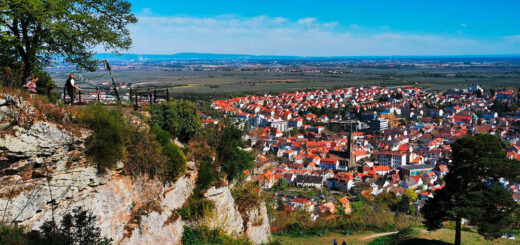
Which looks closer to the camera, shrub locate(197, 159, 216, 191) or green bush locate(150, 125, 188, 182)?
green bush locate(150, 125, 188, 182)

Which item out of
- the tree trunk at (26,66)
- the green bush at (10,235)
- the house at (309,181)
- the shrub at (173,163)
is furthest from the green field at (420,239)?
the house at (309,181)

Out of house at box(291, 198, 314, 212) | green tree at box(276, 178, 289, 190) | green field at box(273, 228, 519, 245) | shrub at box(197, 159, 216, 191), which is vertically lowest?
green tree at box(276, 178, 289, 190)

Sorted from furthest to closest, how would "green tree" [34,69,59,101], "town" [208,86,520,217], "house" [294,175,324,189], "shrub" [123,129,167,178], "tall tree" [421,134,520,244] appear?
"house" [294,175,324,189] < "town" [208,86,520,217] < "tall tree" [421,134,520,244] < "green tree" [34,69,59,101] < "shrub" [123,129,167,178]

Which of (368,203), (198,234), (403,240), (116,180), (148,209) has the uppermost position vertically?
(116,180)

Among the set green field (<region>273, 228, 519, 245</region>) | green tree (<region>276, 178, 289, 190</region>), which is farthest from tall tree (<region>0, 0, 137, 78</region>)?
green tree (<region>276, 178, 289, 190</region>)

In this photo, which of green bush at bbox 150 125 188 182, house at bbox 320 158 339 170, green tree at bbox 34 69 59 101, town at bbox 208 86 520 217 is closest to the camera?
green bush at bbox 150 125 188 182

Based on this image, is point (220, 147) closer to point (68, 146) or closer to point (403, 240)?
point (68, 146)

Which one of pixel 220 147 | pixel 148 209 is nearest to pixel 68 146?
pixel 148 209

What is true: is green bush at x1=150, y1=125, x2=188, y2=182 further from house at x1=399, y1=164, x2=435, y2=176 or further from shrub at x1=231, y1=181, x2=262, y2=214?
house at x1=399, y1=164, x2=435, y2=176
